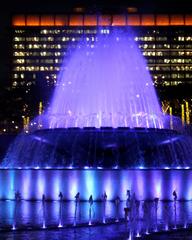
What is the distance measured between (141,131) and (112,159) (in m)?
1.83

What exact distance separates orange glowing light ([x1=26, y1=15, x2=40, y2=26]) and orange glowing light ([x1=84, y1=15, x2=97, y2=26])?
11.2 metres

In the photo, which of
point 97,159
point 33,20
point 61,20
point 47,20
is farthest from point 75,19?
point 97,159

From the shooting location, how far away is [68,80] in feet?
145

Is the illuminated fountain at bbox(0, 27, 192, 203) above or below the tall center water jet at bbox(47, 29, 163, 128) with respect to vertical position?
below

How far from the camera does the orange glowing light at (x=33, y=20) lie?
14688 cm

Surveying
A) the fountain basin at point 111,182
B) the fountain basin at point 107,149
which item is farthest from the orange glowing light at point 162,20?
the fountain basin at point 111,182

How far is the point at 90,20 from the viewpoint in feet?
475

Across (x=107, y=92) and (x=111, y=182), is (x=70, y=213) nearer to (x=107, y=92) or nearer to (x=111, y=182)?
(x=111, y=182)

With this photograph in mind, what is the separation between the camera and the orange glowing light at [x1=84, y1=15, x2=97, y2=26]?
144m

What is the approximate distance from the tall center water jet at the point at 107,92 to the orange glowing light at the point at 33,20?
103m

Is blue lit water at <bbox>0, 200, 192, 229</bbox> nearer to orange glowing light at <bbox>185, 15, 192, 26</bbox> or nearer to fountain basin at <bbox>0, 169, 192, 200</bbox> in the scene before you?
fountain basin at <bbox>0, 169, 192, 200</bbox>

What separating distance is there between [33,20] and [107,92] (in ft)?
377

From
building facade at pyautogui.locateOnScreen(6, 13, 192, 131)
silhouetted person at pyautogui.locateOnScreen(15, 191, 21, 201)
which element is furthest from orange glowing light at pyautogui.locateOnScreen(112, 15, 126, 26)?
silhouetted person at pyautogui.locateOnScreen(15, 191, 21, 201)

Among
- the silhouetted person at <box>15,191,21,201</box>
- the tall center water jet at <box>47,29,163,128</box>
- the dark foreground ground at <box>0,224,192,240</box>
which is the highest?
the tall center water jet at <box>47,29,163,128</box>
